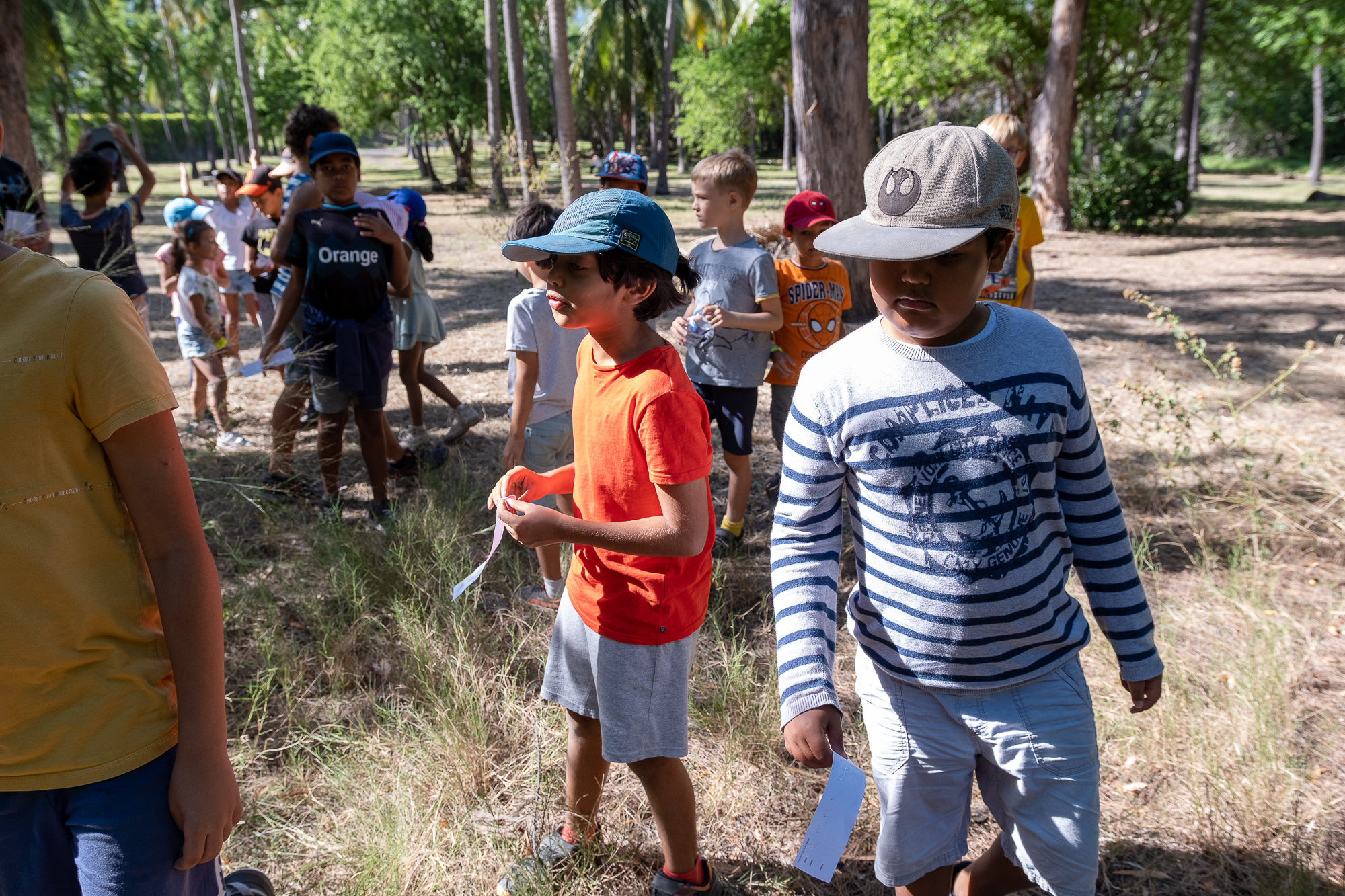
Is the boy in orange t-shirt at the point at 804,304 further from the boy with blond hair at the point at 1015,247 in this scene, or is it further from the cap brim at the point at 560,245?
the cap brim at the point at 560,245

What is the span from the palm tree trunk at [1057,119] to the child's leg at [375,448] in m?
14.7

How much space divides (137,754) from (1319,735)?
133 inches

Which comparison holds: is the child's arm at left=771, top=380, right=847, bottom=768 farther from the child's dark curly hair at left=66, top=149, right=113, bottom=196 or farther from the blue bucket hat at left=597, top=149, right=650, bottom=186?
the child's dark curly hair at left=66, top=149, right=113, bottom=196

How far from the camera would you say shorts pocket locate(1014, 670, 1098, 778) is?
Answer: 1.60m

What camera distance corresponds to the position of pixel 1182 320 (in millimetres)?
9461

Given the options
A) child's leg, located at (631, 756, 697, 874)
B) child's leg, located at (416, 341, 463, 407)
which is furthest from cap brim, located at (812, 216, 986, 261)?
child's leg, located at (416, 341, 463, 407)

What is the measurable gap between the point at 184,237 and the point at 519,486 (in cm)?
456

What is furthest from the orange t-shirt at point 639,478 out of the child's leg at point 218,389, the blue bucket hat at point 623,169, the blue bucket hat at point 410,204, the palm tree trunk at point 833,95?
the palm tree trunk at point 833,95

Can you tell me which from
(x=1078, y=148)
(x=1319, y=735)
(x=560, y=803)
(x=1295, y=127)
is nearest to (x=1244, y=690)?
(x=1319, y=735)

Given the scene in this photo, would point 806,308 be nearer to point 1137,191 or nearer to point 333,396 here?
point 333,396

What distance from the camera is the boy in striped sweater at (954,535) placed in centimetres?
155

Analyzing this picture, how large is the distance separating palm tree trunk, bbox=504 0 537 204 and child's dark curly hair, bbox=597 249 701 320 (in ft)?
37.2

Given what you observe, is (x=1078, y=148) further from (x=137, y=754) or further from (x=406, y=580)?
(x=137, y=754)

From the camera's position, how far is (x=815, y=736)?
1540 millimetres
